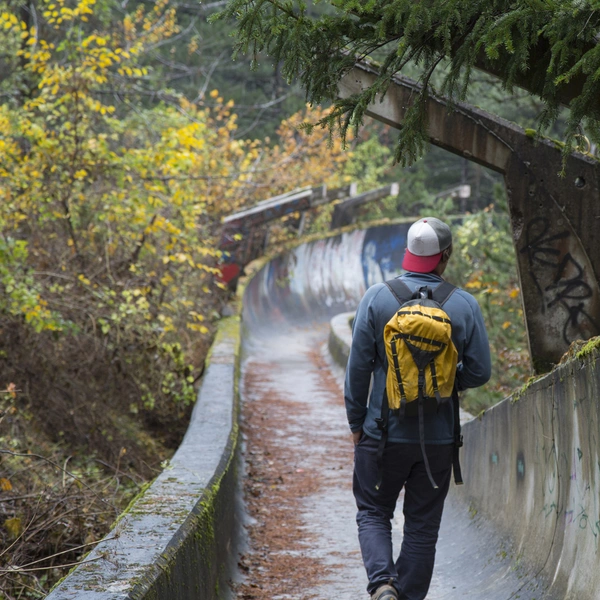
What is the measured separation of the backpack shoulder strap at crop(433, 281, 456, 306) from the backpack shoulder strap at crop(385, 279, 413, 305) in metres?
0.12

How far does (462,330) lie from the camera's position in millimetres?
4312

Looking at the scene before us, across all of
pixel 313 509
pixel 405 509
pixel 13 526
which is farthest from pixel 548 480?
pixel 313 509

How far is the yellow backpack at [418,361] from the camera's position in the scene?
4.06 metres

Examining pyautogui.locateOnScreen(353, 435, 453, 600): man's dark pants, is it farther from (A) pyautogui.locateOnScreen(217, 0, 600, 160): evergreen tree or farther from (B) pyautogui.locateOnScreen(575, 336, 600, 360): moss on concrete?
(A) pyautogui.locateOnScreen(217, 0, 600, 160): evergreen tree

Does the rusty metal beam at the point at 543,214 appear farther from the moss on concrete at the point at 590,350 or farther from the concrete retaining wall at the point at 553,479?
the moss on concrete at the point at 590,350

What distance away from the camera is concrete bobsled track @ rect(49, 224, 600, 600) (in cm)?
375

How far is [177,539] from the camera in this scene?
3.94 meters

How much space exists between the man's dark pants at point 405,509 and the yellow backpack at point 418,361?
0.30 feet

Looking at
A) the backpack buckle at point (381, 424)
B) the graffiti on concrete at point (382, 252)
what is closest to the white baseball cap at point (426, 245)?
the backpack buckle at point (381, 424)

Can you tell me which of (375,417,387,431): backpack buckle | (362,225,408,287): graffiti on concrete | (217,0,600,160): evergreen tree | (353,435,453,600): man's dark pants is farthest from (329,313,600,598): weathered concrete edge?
(362,225,408,287): graffiti on concrete

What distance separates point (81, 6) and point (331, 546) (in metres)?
6.85

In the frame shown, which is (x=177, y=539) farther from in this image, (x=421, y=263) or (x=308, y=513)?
(x=308, y=513)

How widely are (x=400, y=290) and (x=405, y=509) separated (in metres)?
1.05

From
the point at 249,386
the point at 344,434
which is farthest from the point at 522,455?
the point at 249,386
